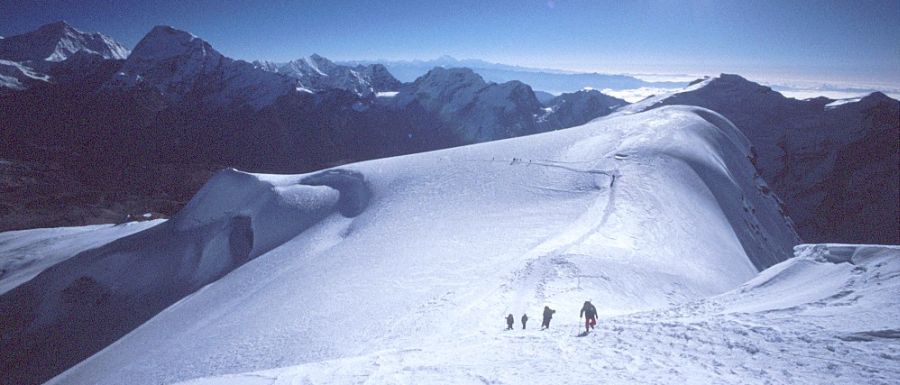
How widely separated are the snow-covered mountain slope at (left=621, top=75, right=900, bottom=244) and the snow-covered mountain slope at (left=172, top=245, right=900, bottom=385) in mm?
98921

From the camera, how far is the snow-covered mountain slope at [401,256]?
53.0 feet

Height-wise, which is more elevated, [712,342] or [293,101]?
[293,101]

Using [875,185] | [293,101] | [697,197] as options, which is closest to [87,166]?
[293,101]

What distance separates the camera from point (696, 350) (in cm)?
916

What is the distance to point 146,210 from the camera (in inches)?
3280

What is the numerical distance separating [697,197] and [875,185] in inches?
4111

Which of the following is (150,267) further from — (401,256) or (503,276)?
(503,276)

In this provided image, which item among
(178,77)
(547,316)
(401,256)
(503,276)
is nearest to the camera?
(547,316)

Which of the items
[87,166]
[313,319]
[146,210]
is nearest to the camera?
[313,319]

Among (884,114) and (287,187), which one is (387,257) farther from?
(884,114)

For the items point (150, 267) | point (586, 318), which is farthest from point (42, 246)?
point (586, 318)

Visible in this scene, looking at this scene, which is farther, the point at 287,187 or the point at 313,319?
the point at 287,187

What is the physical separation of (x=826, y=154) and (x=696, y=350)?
129m

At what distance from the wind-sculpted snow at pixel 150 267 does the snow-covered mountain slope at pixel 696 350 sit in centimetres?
2215
